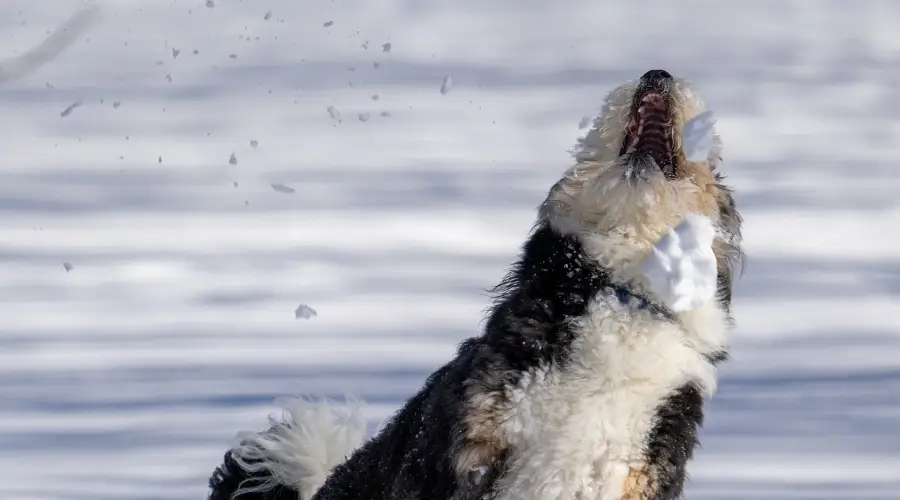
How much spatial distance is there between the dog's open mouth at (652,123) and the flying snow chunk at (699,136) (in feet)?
0.34

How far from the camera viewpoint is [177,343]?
24.7 ft

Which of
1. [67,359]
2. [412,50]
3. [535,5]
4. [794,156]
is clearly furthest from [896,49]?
[67,359]

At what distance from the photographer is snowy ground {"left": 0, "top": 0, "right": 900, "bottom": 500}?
672cm

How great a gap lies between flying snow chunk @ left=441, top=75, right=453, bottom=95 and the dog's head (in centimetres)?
605

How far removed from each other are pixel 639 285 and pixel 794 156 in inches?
234

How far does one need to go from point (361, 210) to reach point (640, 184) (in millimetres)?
5307

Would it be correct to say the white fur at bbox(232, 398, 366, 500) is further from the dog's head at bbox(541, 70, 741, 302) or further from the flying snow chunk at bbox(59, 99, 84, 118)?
the flying snow chunk at bbox(59, 99, 84, 118)

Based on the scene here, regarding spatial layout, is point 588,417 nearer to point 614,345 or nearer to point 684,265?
point 614,345

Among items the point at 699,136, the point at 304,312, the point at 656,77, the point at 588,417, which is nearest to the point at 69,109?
the point at 304,312

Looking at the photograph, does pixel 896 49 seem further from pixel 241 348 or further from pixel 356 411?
pixel 356 411

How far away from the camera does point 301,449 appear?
4289 mm

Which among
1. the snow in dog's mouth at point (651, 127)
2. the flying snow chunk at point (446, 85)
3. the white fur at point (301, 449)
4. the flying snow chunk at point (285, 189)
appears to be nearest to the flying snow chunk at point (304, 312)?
the flying snow chunk at point (285, 189)

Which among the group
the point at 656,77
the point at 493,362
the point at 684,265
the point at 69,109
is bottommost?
the point at 493,362

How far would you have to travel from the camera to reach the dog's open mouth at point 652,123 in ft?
12.3
